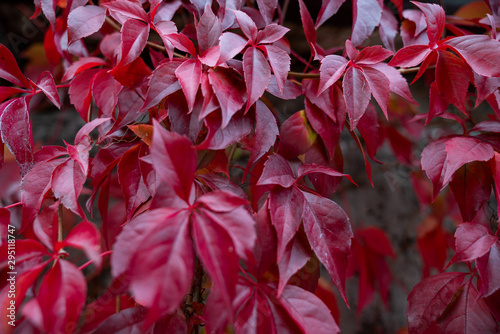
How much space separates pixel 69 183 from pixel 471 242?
493mm

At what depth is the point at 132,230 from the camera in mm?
298

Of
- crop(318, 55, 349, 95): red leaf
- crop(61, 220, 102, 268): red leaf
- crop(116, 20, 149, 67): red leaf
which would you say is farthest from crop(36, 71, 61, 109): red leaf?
crop(318, 55, 349, 95): red leaf

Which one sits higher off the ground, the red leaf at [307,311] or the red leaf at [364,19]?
the red leaf at [364,19]

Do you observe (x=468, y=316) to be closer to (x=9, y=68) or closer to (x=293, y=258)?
(x=293, y=258)

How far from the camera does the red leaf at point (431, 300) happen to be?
0.47 meters

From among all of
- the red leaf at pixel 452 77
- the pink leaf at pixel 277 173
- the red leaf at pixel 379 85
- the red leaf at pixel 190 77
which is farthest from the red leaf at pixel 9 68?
the red leaf at pixel 452 77

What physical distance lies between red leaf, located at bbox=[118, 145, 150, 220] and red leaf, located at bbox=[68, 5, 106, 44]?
0.55 feet

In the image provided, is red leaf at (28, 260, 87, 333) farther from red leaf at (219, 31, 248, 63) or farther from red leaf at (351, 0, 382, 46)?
red leaf at (351, 0, 382, 46)

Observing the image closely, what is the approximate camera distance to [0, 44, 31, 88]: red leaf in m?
0.44

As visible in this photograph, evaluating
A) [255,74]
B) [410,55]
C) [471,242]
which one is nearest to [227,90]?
[255,74]

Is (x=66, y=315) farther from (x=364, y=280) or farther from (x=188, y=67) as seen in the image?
(x=364, y=280)

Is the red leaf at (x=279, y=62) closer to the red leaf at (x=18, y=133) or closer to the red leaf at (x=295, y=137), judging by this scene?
the red leaf at (x=295, y=137)

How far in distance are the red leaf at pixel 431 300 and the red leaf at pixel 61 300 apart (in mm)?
410

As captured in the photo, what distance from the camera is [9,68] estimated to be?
447mm
